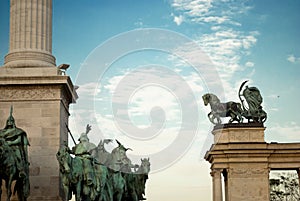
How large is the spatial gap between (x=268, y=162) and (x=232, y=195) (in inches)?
150

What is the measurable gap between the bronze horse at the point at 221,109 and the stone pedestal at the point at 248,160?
1.65m

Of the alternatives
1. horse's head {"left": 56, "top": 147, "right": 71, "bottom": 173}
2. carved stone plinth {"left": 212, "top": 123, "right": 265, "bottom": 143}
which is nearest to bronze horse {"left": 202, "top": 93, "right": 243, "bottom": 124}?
carved stone plinth {"left": 212, "top": 123, "right": 265, "bottom": 143}

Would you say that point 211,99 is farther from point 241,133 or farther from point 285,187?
point 285,187

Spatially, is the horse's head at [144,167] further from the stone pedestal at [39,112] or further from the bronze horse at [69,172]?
the bronze horse at [69,172]

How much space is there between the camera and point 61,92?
28.2 meters

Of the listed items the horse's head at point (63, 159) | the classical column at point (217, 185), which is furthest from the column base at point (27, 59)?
the classical column at point (217, 185)

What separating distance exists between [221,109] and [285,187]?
67.0ft

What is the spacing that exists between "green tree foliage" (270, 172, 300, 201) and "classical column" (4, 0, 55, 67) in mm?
45673

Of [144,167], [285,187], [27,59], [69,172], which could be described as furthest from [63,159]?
[285,187]

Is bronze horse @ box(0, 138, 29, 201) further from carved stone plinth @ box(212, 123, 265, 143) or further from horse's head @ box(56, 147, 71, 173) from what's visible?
carved stone plinth @ box(212, 123, 265, 143)

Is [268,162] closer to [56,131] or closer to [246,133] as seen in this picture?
[246,133]

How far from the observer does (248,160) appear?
51688 mm

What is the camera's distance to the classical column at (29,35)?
28906 millimetres

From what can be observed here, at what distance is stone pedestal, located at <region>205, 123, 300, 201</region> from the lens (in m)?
51.4
